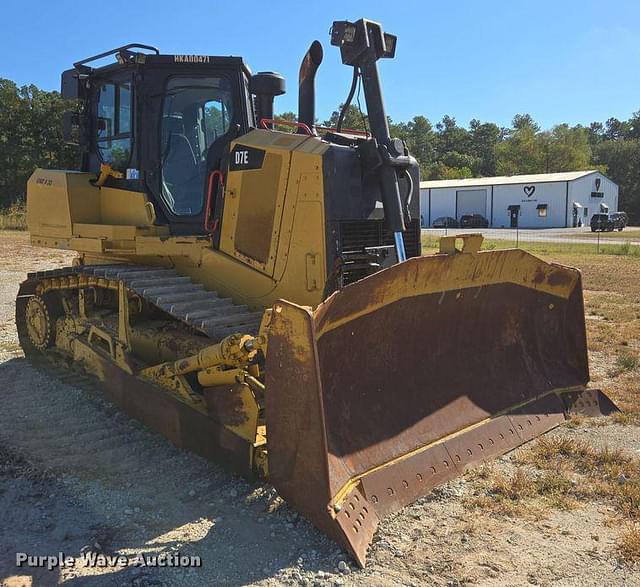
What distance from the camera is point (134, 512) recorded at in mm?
3654

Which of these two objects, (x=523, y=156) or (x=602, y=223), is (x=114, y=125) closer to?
(x=602, y=223)

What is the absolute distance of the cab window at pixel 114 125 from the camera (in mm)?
5594

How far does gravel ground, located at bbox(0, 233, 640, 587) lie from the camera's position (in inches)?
119

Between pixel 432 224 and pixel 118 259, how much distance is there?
4791 centimetres

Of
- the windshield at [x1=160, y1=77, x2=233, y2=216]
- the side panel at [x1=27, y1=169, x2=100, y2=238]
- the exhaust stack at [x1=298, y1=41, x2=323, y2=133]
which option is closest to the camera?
the windshield at [x1=160, y1=77, x2=233, y2=216]

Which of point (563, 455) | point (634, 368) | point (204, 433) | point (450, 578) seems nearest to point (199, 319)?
point (204, 433)

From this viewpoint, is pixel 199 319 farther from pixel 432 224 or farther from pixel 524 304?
pixel 432 224

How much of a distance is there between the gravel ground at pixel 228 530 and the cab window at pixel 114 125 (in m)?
2.64

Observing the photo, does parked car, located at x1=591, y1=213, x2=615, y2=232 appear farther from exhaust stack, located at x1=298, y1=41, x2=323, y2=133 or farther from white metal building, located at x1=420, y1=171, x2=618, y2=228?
exhaust stack, located at x1=298, y1=41, x2=323, y2=133

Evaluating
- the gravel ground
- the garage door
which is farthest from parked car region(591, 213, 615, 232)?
the gravel ground

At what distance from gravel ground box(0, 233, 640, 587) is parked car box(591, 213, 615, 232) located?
40444 mm

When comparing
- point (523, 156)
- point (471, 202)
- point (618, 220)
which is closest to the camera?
point (618, 220)

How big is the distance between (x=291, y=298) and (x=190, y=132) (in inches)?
73.9

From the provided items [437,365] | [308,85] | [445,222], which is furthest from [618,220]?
[437,365]
